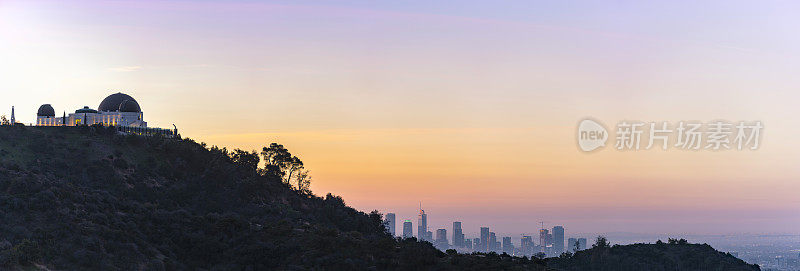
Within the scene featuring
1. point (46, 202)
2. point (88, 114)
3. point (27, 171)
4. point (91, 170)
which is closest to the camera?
point (46, 202)

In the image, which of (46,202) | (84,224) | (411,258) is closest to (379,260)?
(411,258)

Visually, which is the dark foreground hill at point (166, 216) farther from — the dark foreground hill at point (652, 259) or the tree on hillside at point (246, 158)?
the dark foreground hill at point (652, 259)

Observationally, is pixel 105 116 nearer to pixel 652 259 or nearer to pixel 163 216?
pixel 163 216

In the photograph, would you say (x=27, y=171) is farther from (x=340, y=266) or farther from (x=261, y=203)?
(x=340, y=266)

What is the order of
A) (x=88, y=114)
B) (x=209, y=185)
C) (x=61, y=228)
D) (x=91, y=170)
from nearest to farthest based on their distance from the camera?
(x=61, y=228), (x=91, y=170), (x=209, y=185), (x=88, y=114)

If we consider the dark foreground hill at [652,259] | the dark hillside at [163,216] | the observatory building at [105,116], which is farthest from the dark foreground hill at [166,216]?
the dark foreground hill at [652,259]

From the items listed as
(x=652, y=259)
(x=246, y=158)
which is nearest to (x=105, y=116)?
(x=246, y=158)
